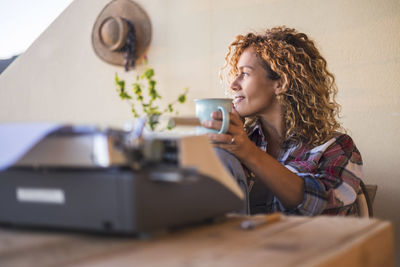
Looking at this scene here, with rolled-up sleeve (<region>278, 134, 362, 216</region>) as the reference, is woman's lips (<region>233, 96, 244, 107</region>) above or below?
above

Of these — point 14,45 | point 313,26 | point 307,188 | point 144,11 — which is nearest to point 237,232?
point 307,188

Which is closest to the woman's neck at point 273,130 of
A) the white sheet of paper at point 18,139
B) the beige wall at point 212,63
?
the beige wall at point 212,63

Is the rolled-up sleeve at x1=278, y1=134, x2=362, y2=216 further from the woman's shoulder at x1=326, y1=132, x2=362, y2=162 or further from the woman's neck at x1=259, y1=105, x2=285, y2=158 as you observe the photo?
the woman's neck at x1=259, y1=105, x2=285, y2=158

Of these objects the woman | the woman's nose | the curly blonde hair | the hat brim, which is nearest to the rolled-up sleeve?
the woman

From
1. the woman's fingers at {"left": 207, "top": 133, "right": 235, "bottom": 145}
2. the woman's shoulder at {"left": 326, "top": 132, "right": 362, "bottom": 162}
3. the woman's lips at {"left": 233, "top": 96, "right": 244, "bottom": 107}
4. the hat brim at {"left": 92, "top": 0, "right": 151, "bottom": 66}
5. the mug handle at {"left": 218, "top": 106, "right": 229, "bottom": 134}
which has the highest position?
the hat brim at {"left": 92, "top": 0, "right": 151, "bottom": 66}

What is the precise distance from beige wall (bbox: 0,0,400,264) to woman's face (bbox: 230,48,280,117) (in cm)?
53

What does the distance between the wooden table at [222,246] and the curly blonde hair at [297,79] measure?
0.90 meters

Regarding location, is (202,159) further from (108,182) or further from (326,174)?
(326,174)

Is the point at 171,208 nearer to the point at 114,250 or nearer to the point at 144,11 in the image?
the point at 114,250

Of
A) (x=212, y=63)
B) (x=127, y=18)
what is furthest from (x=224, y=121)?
(x=127, y=18)

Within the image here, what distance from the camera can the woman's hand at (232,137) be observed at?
1127mm

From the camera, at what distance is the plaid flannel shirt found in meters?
1.32

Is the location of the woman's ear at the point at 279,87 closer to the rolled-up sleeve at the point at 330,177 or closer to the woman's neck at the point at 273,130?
the woman's neck at the point at 273,130

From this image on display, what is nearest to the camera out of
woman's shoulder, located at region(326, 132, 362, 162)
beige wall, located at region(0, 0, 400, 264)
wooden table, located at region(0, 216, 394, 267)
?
wooden table, located at region(0, 216, 394, 267)
